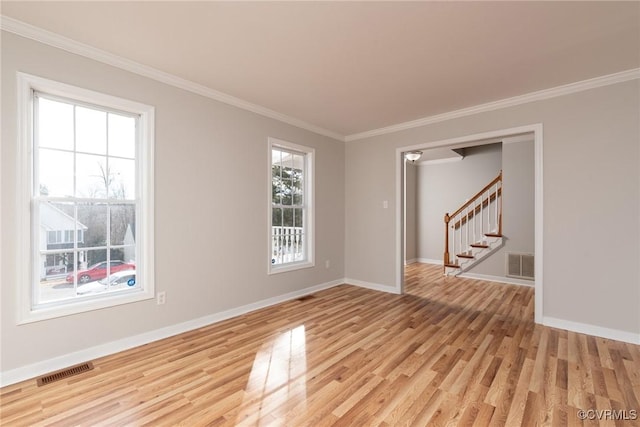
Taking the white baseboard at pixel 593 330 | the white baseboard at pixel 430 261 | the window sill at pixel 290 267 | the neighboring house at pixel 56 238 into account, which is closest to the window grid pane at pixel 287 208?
the window sill at pixel 290 267

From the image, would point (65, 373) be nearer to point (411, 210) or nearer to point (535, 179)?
point (535, 179)

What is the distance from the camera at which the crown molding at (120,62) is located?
220 cm

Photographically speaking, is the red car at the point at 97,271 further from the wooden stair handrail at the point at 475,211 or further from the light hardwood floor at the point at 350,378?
the wooden stair handrail at the point at 475,211

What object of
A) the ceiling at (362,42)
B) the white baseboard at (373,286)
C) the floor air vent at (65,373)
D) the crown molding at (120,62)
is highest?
the ceiling at (362,42)

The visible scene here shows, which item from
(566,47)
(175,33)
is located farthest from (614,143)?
(175,33)

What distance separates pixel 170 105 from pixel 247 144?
99 cm

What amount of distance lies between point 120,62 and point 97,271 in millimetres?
1956

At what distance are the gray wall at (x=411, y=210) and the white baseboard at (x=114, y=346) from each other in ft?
15.8

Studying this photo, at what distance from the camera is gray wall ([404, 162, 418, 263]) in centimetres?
777

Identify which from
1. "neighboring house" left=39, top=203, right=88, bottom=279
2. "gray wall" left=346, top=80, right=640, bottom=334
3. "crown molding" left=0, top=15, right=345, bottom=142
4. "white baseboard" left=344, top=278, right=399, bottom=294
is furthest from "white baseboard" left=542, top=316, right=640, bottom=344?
"neighboring house" left=39, top=203, right=88, bottom=279

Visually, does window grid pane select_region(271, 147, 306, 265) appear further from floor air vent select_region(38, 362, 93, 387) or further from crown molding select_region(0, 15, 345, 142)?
floor air vent select_region(38, 362, 93, 387)

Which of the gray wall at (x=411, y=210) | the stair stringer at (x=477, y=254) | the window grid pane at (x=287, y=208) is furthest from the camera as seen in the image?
the gray wall at (x=411, y=210)

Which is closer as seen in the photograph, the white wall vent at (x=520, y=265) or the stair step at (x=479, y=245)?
the white wall vent at (x=520, y=265)

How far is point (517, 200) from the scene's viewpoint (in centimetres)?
538
